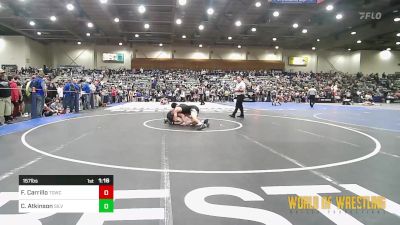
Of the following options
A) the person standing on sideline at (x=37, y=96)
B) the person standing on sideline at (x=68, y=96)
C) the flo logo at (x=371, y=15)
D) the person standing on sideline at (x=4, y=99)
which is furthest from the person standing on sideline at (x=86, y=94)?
the flo logo at (x=371, y=15)

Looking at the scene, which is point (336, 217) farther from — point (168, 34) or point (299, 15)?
point (168, 34)

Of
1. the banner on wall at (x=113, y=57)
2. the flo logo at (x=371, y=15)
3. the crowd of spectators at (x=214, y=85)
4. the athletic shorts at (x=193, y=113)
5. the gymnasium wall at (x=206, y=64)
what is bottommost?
the athletic shorts at (x=193, y=113)

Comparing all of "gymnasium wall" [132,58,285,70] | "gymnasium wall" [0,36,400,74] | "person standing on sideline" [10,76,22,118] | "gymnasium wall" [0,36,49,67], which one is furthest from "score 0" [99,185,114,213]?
"gymnasium wall" [0,36,400,74]

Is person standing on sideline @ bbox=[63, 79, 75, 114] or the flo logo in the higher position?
the flo logo

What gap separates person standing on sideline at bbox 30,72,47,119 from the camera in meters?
10.6

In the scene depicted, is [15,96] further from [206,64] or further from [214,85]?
[206,64]

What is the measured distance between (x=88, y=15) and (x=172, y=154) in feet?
82.5

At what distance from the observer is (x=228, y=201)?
9.72 ft

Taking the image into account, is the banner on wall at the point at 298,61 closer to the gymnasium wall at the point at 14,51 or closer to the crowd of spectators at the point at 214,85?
the crowd of spectators at the point at 214,85

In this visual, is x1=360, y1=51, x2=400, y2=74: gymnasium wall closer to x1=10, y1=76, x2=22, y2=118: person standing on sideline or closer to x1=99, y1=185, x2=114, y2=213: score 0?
x1=10, y1=76, x2=22, y2=118: person standing on sideline

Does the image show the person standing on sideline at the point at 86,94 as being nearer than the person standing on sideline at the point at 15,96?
No

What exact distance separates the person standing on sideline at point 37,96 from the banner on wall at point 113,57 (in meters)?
31.7

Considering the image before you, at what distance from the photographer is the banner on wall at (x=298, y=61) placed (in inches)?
1762
